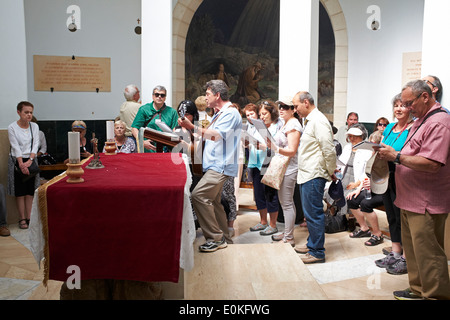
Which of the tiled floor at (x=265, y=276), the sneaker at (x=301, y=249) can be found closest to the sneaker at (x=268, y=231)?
the tiled floor at (x=265, y=276)

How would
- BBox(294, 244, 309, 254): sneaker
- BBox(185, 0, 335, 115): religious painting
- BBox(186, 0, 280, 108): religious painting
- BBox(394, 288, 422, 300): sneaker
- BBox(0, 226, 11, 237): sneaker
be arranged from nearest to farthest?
BBox(394, 288, 422, 300): sneaker → BBox(294, 244, 309, 254): sneaker → BBox(0, 226, 11, 237): sneaker → BBox(185, 0, 335, 115): religious painting → BBox(186, 0, 280, 108): religious painting

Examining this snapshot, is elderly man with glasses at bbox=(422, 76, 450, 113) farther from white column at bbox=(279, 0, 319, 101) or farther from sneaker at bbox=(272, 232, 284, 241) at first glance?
sneaker at bbox=(272, 232, 284, 241)

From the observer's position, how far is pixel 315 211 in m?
4.67

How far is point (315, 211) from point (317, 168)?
18.5 inches

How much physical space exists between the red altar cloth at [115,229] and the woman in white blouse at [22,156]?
4.03 meters

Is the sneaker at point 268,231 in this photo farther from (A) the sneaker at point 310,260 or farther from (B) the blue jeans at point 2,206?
(B) the blue jeans at point 2,206

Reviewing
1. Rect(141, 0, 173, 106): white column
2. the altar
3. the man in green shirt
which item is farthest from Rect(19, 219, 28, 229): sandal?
the altar

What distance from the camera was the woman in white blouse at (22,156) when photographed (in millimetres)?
6273

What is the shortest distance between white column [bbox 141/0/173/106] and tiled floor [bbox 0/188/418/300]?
8.31 feet

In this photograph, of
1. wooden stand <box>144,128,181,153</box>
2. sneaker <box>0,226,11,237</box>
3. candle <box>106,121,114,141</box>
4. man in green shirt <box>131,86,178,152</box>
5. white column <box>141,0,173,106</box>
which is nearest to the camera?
candle <box>106,121,114,141</box>

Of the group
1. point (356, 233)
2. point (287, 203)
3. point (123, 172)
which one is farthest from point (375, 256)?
point (123, 172)

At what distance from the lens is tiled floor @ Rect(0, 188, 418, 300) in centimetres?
342

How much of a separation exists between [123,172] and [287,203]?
8.19 feet

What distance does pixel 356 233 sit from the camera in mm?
5711
